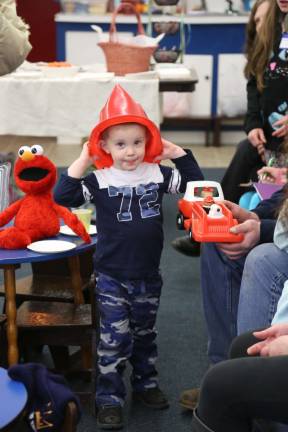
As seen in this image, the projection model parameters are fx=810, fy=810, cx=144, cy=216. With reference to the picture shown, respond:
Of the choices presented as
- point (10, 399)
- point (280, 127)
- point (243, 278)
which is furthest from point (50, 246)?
point (280, 127)

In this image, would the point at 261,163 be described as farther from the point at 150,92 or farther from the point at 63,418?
the point at 63,418

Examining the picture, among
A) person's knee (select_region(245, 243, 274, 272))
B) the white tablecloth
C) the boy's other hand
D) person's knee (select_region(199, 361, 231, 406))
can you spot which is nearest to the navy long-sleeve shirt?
the boy's other hand

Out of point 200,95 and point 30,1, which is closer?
point 200,95

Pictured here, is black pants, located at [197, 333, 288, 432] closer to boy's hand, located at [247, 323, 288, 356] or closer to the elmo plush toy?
boy's hand, located at [247, 323, 288, 356]

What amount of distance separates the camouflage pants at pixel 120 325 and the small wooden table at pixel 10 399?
578 mm

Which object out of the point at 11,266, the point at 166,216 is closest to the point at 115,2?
the point at 166,216

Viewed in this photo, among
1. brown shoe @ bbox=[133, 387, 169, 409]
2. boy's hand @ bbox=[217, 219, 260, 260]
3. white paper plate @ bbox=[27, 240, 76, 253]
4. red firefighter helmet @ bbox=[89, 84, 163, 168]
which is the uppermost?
red firefighter helmet @ bbox=[89, 84, 163, 168]

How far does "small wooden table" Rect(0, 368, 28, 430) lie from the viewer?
1723mm

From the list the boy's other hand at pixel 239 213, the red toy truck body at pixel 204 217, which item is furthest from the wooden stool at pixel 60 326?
the boy's other hand at pixel 239 213

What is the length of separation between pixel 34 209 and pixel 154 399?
0.72 m

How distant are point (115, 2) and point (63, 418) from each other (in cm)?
562

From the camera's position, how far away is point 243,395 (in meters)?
1.63

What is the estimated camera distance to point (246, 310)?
221cm

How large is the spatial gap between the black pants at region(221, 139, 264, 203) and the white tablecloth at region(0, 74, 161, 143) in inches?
24.7
